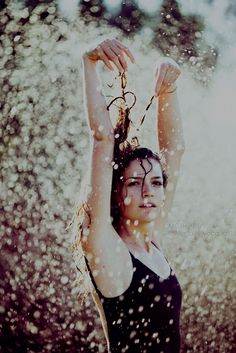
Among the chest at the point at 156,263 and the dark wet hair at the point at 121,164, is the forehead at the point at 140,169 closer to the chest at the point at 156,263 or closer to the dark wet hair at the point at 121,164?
the dark wet hair at the point at 121,164

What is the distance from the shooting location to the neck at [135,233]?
1.64 m

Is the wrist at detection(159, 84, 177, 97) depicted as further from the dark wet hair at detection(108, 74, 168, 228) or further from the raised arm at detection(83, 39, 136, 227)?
the raised arm at detection(83, 39, 136, 227)

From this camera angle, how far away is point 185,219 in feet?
16.3

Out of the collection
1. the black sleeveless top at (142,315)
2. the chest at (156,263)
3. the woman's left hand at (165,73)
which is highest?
the woman's left hand at (165,73)

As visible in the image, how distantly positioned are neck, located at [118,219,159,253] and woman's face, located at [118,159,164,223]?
3 centimetres

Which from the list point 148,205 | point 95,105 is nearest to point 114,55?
point 95,105

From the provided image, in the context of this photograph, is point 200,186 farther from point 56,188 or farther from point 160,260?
point 160,260

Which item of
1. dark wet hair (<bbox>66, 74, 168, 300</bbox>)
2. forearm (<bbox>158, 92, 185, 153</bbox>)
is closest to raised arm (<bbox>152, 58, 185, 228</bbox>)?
forearm (<bbox>158, 92, 185, 153</bbox>)

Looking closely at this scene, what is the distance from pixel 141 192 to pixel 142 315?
366 mm

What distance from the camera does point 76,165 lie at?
502 centimetres

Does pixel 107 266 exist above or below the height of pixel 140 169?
below

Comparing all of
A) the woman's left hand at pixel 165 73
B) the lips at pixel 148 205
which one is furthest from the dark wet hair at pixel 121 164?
the woman's left hand at pixel 165 73

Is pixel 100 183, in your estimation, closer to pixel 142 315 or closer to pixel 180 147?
pixel 142 315

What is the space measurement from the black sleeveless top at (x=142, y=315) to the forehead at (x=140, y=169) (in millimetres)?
271
